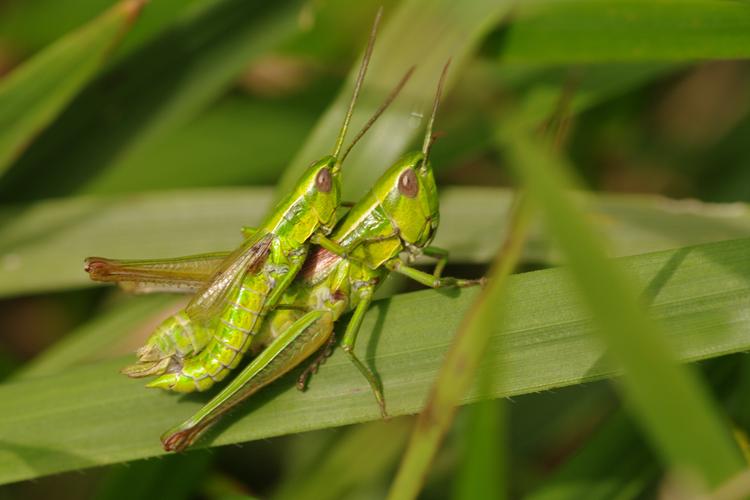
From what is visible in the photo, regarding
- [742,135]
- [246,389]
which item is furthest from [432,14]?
[742,135]

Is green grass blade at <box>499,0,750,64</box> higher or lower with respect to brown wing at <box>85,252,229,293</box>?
higher

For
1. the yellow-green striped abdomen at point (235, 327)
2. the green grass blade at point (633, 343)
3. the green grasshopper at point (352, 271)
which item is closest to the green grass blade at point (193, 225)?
the green grasshopper at point (352, 271)

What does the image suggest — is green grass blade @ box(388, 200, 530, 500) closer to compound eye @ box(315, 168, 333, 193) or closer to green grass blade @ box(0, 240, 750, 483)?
→ green grass blade @ box(0, 240, 750, 483)

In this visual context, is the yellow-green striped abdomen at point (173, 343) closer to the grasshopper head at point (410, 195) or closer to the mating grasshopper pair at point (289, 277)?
the mating grasshopper pair at point (289, 277)

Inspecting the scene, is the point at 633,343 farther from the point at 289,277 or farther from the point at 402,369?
the point at 289,277

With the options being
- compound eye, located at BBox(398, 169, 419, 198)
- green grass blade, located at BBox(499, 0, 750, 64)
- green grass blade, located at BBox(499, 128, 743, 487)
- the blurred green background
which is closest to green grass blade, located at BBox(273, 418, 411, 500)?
the blurred green background

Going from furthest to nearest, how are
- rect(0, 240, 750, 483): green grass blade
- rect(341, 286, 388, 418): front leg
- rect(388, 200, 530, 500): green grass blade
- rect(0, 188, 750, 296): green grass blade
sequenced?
rect(0, 188, 750, 296): green grass blade → rect(341, 286, 388, 418): front leg → rect(0, 240, 750, 483): green grass blade → rect(388, 200, 530, 500): green grass blade

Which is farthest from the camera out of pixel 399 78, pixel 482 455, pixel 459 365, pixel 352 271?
pixel 399 78

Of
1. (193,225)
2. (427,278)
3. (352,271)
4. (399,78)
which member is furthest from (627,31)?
(193,225)
